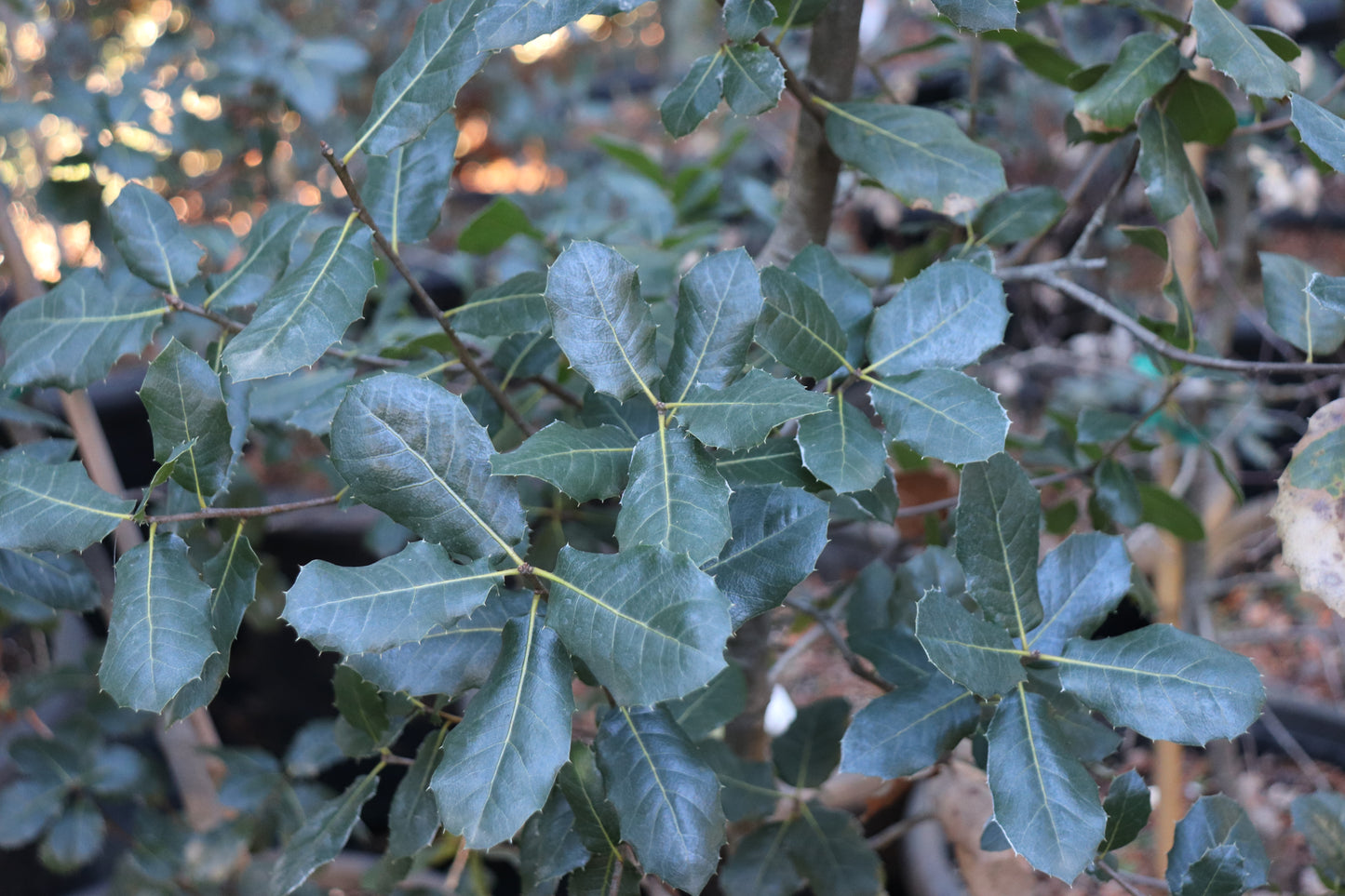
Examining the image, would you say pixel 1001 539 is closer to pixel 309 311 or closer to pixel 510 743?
pixel 510 743

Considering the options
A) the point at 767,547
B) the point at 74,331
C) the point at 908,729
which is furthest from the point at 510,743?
the point at 74,331

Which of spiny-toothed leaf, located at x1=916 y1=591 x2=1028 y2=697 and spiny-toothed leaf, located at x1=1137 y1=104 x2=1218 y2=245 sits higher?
spiny-toothed leaf, located at x1=1137 y1=104 x2=1218 y2=245

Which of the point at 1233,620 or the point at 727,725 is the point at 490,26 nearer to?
the point at 727,725

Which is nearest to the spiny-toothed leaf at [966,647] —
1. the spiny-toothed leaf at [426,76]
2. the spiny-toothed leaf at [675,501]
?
the spiny-toothed leaf at [675,501]

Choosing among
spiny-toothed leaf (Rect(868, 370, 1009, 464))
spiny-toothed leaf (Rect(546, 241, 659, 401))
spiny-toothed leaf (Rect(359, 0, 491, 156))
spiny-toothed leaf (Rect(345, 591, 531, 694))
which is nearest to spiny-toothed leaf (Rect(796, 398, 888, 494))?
spiny-toothed leaf (Rect(868, 370, 1009, 464))

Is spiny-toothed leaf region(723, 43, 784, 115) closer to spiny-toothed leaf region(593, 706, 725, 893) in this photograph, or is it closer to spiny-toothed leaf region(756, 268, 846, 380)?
spiny-toothed leaf region(756, 268, 846, 380)

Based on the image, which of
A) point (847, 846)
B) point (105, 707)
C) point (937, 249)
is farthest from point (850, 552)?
point (105, 707)
